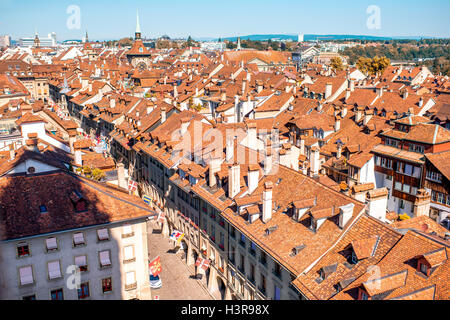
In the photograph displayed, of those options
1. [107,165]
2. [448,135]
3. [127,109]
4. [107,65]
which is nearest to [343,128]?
[448,135]

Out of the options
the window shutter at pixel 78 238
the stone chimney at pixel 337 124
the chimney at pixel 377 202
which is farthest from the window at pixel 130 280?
the stone chimney at pixel 337 124

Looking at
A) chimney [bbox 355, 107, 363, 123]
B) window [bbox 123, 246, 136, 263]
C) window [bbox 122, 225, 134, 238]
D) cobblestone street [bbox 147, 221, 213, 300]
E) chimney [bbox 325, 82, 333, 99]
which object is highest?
chimney [bbox 325, 82, 333, 99]

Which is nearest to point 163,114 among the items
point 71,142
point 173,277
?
point 71,142

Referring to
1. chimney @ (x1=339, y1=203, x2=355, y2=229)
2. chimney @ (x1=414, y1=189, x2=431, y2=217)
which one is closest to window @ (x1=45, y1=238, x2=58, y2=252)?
chimney @ (x1=339, y1=203, x2=355, y2=229)

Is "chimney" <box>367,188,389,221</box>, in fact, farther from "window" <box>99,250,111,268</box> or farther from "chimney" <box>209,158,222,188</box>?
"window" <box>99,250,111,268</box>

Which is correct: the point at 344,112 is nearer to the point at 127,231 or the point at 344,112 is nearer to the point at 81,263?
the point at 127,231
